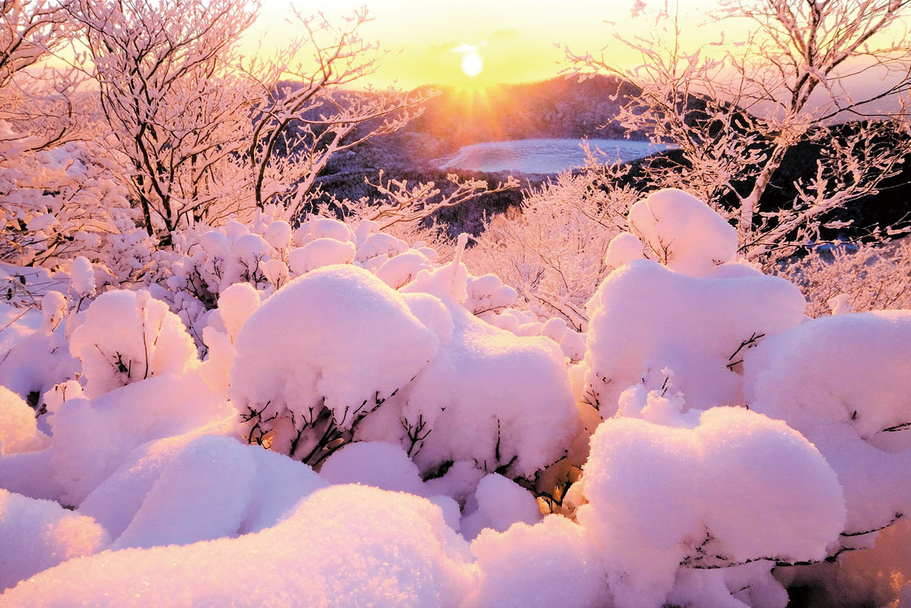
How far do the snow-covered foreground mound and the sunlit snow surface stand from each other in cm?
2952

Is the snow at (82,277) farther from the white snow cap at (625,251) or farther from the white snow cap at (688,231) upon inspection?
the white snow cap at (688,231)

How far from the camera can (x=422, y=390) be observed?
186 cm

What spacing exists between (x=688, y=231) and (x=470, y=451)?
1.36 metres

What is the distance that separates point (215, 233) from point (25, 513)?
3.33 m

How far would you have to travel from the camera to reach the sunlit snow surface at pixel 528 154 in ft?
108

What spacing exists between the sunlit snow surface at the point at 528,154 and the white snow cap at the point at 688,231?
95.4ft

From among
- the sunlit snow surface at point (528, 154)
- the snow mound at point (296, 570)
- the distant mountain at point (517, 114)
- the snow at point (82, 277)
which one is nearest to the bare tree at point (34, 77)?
the snow at point (82, 277)

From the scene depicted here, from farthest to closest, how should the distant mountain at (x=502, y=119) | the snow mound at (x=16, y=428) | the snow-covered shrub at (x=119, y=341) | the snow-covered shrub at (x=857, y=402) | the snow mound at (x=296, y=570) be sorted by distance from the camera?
the distant mountain at (x=502, y=119)
the snow-covered shrub at (x=119, y=341)
the snow mound at (x=16, y=428)
the snow-covered shrub at (x=857, y=402)
the snow mound at (x=296, y=570)

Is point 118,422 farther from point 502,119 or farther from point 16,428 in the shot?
point 502,119

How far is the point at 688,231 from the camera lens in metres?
2.06

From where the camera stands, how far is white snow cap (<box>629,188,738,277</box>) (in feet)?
6.67

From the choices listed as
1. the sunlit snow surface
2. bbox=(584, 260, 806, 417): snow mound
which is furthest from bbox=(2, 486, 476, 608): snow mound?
the sunlit snow surface

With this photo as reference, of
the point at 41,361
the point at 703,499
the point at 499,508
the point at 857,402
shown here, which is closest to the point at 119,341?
the point at 41,361

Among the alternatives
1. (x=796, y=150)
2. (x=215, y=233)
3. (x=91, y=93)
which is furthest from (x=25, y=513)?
(x=796, y=150)
